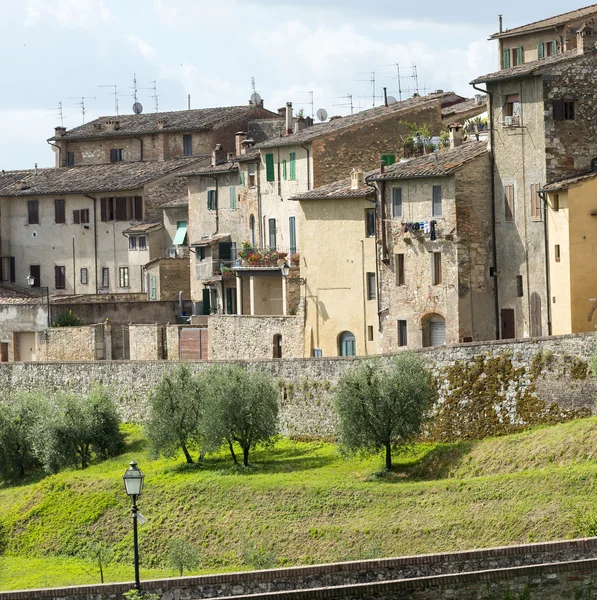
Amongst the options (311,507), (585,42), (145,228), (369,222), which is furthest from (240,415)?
(145,228)

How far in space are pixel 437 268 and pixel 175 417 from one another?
9.51 meters

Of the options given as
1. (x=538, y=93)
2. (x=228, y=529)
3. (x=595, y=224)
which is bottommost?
(x=228, y=529)

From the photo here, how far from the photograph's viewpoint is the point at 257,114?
8538cm

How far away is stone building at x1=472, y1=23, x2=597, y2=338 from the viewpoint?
4988 cm

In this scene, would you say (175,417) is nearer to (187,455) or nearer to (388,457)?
(187,455)

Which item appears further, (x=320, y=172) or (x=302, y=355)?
(x=320, y=172)

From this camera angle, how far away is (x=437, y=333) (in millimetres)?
53375

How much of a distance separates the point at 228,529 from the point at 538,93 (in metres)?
16.3

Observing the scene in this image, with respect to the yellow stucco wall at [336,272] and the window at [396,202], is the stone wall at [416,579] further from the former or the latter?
the yellow stucco wall at [336,272]

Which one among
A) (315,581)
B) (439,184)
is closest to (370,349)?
(439,184)

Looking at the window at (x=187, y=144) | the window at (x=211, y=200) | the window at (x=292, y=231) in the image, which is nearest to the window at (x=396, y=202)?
the window at (x=292, y=231)

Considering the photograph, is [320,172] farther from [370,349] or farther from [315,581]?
[315,581]

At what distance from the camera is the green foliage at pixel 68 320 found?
69375 millimetres

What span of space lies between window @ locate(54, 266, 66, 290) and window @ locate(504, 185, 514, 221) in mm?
37957
